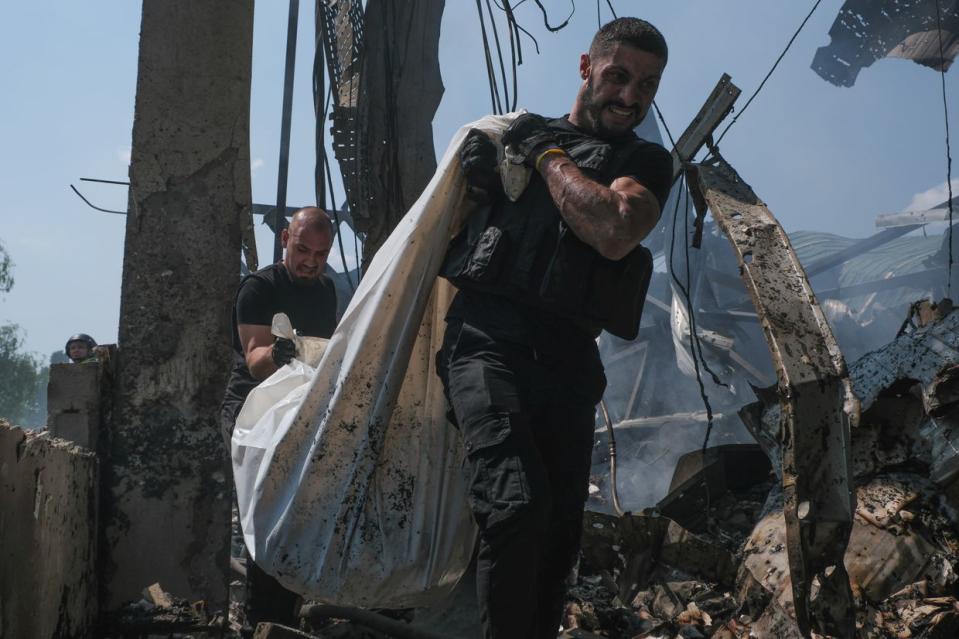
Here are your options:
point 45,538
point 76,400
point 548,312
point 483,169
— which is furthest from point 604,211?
point 76,400

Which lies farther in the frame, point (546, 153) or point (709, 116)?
point (709, 116)

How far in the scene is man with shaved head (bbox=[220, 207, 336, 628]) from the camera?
8.78 feet

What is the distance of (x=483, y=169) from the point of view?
2346mm

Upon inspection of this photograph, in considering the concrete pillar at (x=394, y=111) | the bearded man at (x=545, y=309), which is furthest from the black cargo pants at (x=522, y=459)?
the concrete pillar at (x=394, y=111)

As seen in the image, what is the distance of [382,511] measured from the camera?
2.34 m

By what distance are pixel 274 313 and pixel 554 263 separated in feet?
4.85

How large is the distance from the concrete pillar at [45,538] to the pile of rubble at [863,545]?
1685 millimetres

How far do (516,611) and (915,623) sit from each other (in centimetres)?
192

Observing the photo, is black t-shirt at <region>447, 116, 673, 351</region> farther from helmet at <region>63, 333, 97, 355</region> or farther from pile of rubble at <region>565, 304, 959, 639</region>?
helmet at <region>63, 333, 97, 355</region>

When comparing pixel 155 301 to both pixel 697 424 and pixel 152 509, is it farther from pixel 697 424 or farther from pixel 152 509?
pixel 697 424

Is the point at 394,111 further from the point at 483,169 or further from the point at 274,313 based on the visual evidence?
the point at 483,169

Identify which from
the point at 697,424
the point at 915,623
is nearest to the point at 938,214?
the point at 697,424

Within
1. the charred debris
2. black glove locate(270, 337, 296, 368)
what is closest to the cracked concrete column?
the charred debris

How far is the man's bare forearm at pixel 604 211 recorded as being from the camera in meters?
2.04
